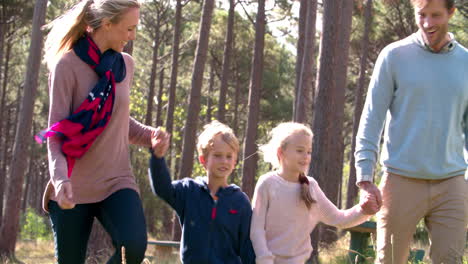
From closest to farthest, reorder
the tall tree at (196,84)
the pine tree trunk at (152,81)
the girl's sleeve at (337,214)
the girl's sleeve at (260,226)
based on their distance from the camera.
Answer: the girl's sleeve at (260,226), the girl's sleeve at (337,214), the tall tree at (196,84), the pine tree trunk at (152,81)

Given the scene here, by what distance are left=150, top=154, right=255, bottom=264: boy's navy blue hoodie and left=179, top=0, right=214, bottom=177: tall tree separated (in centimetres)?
1401

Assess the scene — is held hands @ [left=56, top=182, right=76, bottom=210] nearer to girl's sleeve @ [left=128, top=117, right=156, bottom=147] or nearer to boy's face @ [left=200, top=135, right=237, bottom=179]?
girl's sleeve @ [left=128, top=117, right=156, bottom=147]

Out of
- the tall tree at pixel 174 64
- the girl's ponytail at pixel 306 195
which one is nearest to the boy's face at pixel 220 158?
the girl's ponytail at pixel 306 195

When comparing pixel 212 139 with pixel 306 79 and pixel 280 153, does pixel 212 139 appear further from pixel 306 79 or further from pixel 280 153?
pixel 306 79

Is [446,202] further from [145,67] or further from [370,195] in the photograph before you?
[145,67]

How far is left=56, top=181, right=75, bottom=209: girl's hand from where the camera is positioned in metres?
3.63

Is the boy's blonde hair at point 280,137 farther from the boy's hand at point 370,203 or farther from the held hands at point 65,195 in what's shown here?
the held hands at point 65,195

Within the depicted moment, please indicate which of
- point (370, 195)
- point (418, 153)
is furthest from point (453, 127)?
point (370, 195)

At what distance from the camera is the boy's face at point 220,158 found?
4340mm

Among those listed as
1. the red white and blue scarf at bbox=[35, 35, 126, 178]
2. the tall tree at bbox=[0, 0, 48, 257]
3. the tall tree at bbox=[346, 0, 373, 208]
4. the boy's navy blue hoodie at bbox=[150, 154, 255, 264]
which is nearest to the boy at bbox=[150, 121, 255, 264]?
the boy's navy blue hoodie at bbox=[150, 154, 255, 264]

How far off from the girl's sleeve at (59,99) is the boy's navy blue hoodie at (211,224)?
2.16 ft

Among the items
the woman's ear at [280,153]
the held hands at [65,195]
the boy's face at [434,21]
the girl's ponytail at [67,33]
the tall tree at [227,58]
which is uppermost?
the tall tree at [227,58]

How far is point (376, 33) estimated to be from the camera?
25.4m

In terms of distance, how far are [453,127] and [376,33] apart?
2177cm
